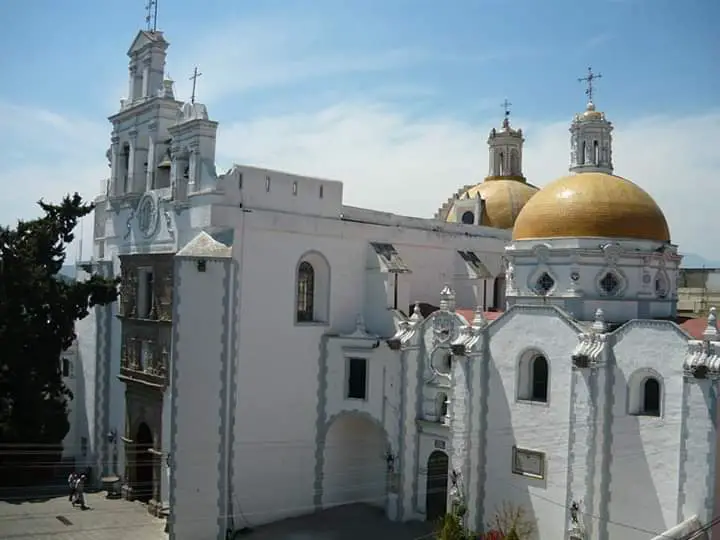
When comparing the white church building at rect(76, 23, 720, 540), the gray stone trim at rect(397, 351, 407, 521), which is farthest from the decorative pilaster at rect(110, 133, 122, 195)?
the gray stone trim at rect(397, 351, 407, 521)

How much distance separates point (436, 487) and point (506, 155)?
739 inches

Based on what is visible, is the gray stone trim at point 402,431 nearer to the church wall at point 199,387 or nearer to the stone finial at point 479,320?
the stone finial at point 479,320

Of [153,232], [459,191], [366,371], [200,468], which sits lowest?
[200,468]

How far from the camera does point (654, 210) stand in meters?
25.2

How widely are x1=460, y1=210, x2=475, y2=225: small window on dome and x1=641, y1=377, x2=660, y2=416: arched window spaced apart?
53.9 feet

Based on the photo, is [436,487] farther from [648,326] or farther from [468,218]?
[468,218]

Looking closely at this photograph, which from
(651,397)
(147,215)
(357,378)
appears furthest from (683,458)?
(147,215)

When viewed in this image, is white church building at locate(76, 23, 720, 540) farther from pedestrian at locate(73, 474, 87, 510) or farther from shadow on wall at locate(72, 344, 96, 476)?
pedestrian at locate(73, 474, 87, 510)

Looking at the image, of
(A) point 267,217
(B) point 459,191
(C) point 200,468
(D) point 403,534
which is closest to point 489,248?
(B) point 459,191

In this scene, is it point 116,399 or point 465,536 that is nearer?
point 465,536

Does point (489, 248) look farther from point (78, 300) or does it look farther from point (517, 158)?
point (78, 300)

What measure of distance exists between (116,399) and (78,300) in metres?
4.26

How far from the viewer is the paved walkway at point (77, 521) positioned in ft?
80.9

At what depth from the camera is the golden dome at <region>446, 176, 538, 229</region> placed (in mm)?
35938
